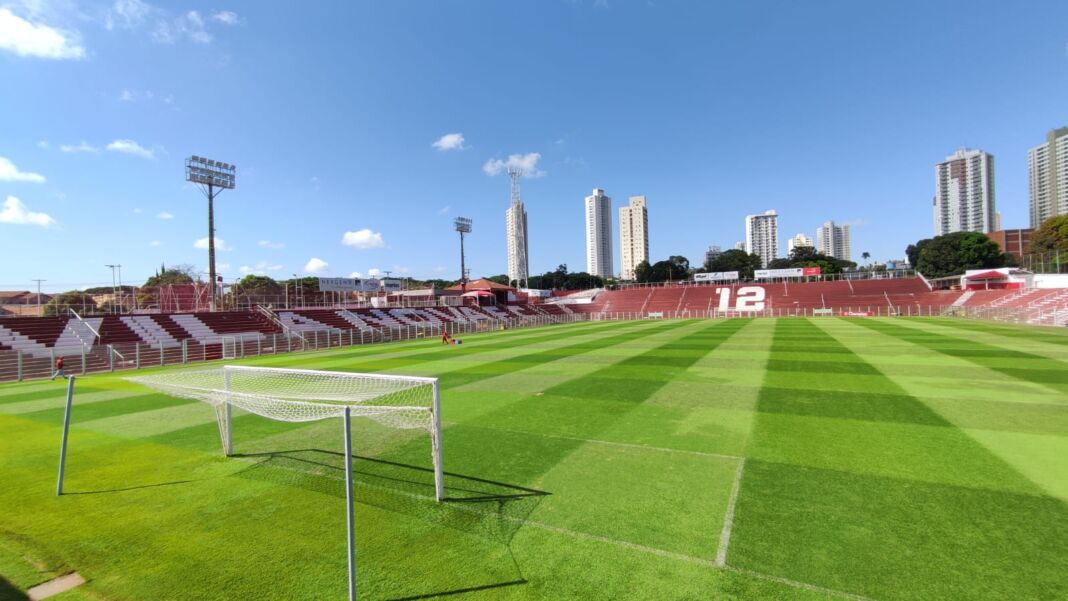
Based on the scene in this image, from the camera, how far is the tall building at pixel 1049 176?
13525 centimetres

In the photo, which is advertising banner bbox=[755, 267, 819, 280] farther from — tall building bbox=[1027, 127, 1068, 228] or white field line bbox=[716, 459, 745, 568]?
tall building bbox=[1027, 127, 1068, 228]

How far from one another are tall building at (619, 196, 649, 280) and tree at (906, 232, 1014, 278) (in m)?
101

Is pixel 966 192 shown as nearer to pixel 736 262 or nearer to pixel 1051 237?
pixel 736 262

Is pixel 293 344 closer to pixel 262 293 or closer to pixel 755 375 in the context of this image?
pixel 262 293

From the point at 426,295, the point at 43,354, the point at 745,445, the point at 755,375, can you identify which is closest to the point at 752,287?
the point at 426,295

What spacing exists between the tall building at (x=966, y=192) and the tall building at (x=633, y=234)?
342ft

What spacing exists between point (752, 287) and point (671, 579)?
76041 mm

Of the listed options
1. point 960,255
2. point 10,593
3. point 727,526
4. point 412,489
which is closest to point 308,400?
point 412,489

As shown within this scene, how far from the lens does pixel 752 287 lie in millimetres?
71688

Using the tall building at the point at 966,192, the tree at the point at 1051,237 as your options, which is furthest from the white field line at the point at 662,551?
the tall building at the point at 966,192

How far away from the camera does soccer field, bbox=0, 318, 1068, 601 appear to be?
3.81 meters

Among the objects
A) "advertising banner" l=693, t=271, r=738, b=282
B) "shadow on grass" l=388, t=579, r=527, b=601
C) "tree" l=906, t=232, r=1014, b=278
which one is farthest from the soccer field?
"tree" l=906, t=232, r=1014, b=278

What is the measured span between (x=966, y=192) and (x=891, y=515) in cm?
23265

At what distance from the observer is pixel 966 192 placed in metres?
169
